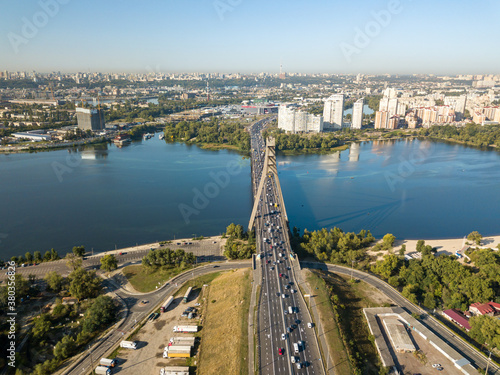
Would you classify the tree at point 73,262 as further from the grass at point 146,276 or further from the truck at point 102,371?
the truck at point 102,371

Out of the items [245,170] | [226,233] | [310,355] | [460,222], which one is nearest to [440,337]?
[310,355]

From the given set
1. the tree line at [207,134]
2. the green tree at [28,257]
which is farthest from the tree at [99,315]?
the tree line at [207,134]

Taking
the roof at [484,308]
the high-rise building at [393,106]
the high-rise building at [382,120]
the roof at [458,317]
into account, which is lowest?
the roof at [458,317]

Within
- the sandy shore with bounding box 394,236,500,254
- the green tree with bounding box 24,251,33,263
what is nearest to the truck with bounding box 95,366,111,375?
the green tree with bounding box 24,251,33,263

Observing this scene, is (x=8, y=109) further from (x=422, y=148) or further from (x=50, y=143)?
(x=422, y=148)

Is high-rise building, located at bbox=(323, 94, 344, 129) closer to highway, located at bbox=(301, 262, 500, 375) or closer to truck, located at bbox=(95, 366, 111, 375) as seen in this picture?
highway, located at bbox=(301, 262, 500, 375)

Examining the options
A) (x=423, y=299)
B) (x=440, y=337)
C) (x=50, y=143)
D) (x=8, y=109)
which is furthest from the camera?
(x=8, y=109)
